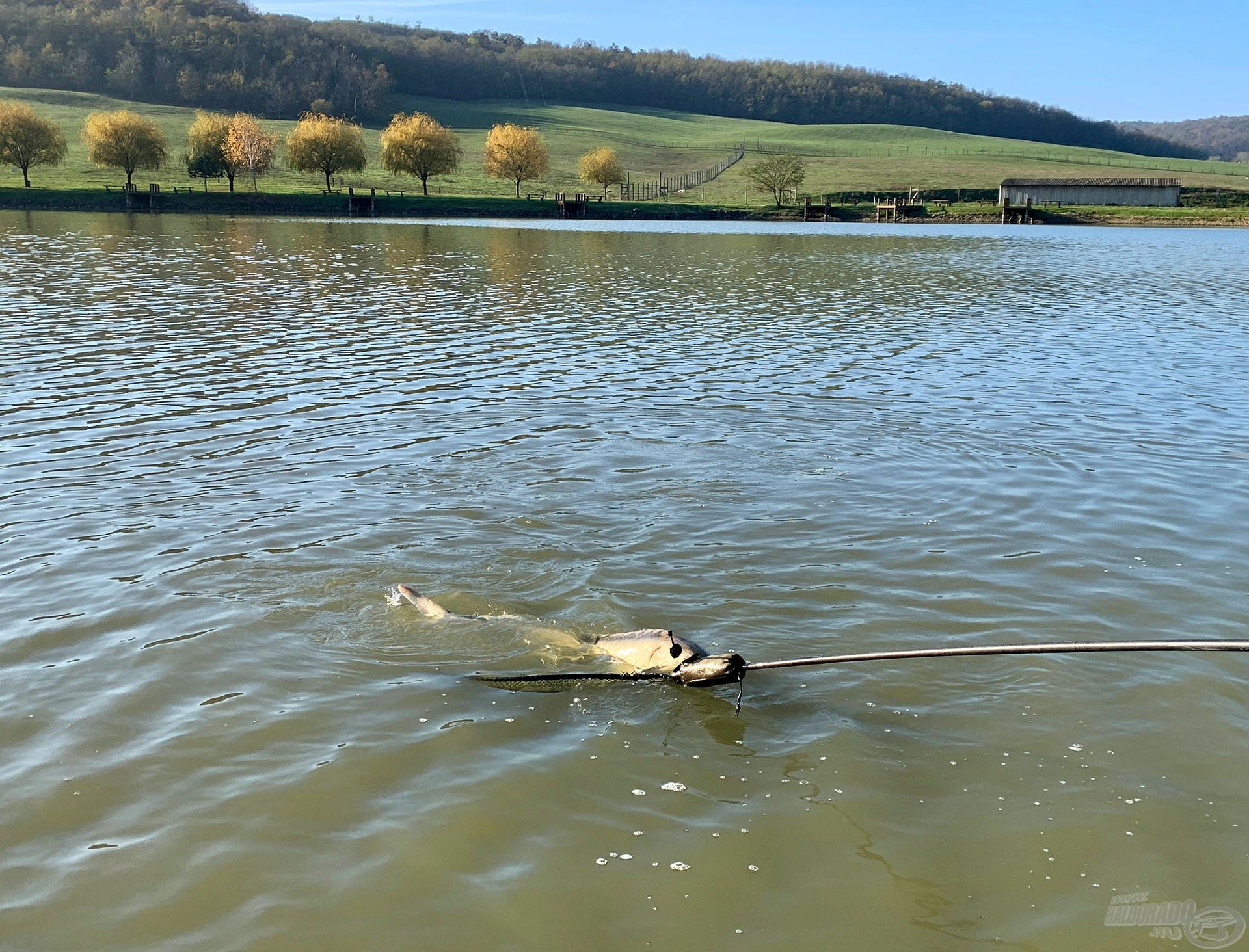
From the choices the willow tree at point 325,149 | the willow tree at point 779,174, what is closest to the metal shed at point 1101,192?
the willow tree at point 779,174

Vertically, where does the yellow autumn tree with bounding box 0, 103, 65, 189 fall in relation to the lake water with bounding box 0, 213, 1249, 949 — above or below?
above

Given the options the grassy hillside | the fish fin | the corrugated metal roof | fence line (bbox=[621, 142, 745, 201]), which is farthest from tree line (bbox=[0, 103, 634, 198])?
the fish fin

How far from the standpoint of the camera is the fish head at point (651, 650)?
684cm

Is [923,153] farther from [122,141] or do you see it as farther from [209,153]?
[122,141]

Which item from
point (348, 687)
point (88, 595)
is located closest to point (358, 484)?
point (88, 595)

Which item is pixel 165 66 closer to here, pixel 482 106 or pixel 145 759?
pixel 482 106

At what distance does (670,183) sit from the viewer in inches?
4904

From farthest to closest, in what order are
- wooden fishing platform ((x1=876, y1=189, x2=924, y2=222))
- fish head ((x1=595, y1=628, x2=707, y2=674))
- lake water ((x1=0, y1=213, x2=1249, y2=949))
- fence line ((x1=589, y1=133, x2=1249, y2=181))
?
1. fence line ((x1=589, y1=133, x2=1249, y2=181))
2. wooden fishing platform ((x1=876, y1=189, x2=924, y2=222))
3. fish head ((x1=595, y1=628, x2=707, y2=674))
4. lake water ((x1=0, y1=213, x2=1249, y2=949))

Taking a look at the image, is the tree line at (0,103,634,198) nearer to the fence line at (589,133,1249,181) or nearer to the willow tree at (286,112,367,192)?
the willow tree at (286,112,367,192)

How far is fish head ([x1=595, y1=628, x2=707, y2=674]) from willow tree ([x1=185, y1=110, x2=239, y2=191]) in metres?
100

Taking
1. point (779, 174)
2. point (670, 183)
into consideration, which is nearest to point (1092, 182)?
point (779, 174)

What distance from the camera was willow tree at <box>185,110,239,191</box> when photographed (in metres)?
97.3

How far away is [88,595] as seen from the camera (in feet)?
26.8

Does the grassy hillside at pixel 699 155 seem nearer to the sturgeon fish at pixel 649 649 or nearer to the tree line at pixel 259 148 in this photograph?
the tree line at pixel 259 148
